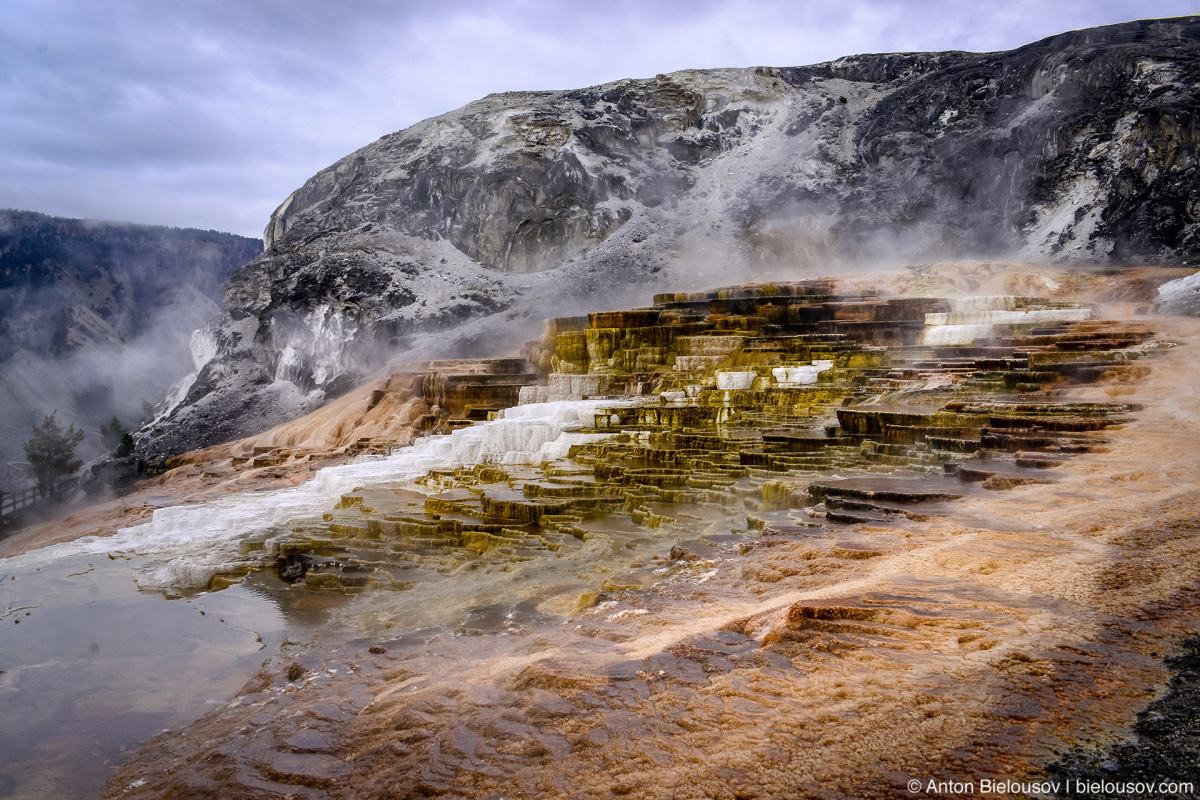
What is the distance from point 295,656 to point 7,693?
60.3 inches

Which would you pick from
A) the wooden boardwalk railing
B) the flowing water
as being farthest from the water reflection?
the wooden boardwalk railing

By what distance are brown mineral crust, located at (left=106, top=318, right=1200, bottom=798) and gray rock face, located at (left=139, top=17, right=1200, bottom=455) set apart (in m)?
20.5

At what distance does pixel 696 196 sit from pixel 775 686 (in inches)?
1171

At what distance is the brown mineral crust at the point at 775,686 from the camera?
1851mm

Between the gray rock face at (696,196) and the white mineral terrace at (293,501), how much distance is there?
1311 cm

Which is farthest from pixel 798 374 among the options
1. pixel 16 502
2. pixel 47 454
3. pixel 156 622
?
pixel 47 454

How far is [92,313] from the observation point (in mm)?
40500

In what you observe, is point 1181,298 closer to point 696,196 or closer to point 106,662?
point 106,662

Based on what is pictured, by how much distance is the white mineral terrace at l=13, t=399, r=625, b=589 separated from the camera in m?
6.75

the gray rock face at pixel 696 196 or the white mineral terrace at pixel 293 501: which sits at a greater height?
the gray rock face at pixel 696 196

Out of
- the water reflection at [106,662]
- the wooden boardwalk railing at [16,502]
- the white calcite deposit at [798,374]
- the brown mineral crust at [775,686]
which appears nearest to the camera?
the brown mineral crust at [775,686]

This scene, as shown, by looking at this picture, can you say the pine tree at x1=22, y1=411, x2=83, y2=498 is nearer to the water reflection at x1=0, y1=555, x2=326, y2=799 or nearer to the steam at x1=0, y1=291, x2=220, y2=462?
the steam at x1=0, y1=291, x2=220, y2=462

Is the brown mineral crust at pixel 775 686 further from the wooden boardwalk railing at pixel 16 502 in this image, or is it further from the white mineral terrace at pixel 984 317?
the wooden boardwalk railing at pixel 16 502

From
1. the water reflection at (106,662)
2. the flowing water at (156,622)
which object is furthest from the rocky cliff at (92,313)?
the water reflection at (106,662)
